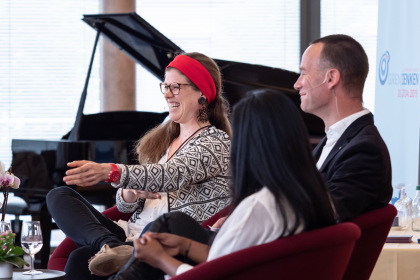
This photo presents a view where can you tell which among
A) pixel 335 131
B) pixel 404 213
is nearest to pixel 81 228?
pixel 335 131

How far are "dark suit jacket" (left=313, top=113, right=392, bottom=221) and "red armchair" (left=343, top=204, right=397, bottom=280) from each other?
0.13ft

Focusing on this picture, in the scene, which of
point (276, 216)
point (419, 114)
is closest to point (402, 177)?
point (419, 114)

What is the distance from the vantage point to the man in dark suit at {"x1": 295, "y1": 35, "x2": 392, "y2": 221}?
2.18 meters

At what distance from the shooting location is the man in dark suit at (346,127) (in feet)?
7.16

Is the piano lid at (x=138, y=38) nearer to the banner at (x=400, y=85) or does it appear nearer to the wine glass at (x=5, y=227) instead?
the banner at (x=400, y=85)

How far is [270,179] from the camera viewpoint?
66.8 inches

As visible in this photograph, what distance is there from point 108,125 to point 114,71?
1.21 m

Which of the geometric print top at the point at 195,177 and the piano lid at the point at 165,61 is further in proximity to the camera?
the piano lid at the point at 165,61

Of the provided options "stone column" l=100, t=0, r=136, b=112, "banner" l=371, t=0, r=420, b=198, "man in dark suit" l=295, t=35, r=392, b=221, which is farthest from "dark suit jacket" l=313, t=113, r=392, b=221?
"stone column" l=100, t=0, r=136, b=112

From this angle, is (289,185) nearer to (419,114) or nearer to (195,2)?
(419,114)

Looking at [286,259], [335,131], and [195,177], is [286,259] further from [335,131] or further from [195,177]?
[195,177]

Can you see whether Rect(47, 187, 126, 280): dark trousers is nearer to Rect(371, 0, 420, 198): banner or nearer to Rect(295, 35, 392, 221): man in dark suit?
Rect(295, 35, 392, 221): man in dark suit

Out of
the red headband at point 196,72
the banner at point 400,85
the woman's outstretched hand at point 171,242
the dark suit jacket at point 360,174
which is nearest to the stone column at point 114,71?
the banner at point 400,85

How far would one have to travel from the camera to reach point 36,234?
2.51 m
